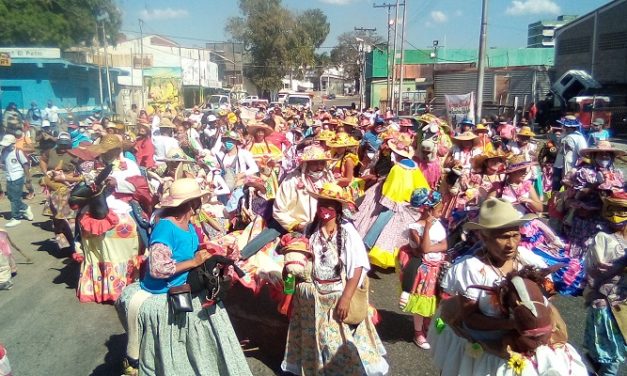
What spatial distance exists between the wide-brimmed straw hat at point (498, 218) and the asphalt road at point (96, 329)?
226 cm

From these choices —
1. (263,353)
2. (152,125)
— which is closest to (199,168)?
(263,353)

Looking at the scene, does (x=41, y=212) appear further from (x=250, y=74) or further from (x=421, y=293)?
(x=250, y=74)

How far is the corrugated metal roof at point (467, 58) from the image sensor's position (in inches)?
2104

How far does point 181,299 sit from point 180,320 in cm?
22

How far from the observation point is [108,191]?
6.13 metres

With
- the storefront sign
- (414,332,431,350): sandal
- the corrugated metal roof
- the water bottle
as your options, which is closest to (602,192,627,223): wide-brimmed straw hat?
(414,332,431,350): sandal

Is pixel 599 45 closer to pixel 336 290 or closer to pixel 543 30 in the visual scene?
pixel 336 290

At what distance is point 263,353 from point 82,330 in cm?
218

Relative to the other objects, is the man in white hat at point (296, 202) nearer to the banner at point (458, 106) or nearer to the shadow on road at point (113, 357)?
the shadow on road at point (113, 357)

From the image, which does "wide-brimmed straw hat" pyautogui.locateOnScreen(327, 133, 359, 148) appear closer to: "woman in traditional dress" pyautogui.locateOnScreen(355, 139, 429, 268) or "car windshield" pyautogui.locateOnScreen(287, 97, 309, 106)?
"woman in traditional dress" pyautogui.locateOnScreen(355, 139, 429, 268)

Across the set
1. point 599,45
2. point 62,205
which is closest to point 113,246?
point 62,205

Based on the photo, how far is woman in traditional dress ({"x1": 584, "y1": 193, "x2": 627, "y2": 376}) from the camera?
383 centimetres

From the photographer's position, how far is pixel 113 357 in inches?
197

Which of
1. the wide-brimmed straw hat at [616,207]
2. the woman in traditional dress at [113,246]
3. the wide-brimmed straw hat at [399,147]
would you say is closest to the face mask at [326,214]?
the wide-brimmed straw hat at [616,207]
